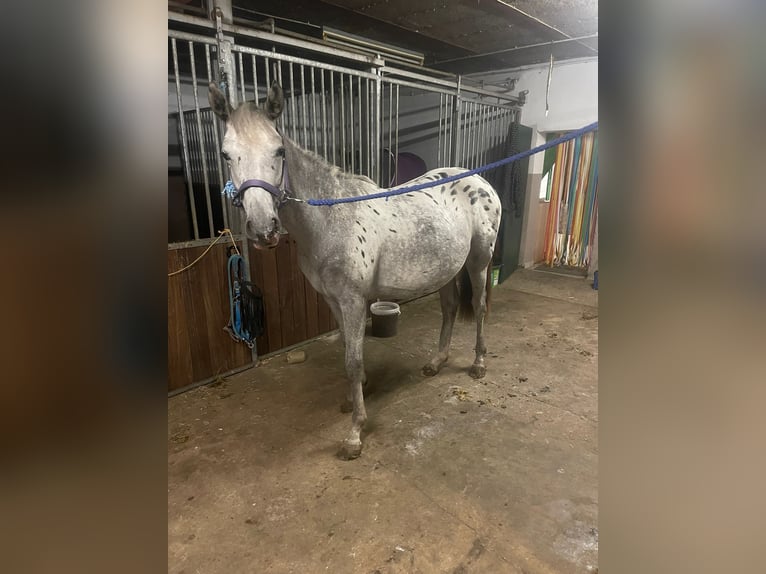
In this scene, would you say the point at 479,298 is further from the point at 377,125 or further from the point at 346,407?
the point at 377,125

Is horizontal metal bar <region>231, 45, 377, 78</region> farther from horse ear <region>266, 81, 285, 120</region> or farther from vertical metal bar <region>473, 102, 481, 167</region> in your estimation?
vertical metal bar <region>473, 102, 481, 167</region>

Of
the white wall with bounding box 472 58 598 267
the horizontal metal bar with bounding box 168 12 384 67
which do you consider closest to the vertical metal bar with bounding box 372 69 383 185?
the horizontal metal bar with bounding box 168 12 384 67

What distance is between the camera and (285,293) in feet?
10.1

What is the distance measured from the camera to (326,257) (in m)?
1.90

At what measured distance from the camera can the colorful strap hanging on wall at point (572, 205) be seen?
521 centimetres

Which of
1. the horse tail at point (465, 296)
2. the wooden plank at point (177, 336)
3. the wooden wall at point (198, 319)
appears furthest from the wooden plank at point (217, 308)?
the horse tail at point (465, 296)

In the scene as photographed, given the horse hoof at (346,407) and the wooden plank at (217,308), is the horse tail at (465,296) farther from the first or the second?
the wooden plank at (217,308)

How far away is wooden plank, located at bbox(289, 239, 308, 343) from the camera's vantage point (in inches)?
121

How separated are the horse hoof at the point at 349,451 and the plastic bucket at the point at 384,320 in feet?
4.68

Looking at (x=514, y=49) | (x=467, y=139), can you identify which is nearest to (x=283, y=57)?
(x=467, y=139)

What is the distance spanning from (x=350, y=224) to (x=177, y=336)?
137 cm
